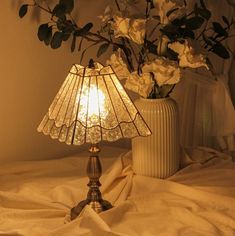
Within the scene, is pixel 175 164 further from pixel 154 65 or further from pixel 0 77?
pixel 0 77

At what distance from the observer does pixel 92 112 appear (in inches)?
49.5

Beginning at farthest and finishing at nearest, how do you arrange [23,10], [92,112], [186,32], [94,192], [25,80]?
[25,80]
[23,10]
[186,32]
[94,192]
[92,112]

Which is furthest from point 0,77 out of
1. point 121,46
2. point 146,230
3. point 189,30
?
point 146,230

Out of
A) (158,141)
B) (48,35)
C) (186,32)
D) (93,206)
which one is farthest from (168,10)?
(93,206)

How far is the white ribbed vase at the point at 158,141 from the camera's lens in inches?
61.6

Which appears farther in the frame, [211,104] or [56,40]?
[211,104]

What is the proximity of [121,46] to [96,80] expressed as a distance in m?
0.46

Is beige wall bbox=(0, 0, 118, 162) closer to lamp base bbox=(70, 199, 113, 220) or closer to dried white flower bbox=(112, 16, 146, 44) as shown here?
dried white flower bbox=(112, 16, 146, 44)

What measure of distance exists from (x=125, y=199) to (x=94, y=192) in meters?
0.15

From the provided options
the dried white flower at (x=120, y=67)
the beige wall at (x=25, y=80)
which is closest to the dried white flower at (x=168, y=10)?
the dried white flower at (x=120, y=67)

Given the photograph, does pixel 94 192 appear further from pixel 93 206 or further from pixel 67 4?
pixel 67 4

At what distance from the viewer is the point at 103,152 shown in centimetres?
200

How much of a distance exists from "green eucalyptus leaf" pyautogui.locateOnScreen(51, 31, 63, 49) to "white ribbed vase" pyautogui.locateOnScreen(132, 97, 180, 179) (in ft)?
1.38

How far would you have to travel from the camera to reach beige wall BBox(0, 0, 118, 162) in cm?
182
